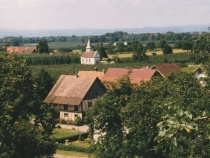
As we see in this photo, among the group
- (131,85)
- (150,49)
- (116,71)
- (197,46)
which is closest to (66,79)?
(116,71)

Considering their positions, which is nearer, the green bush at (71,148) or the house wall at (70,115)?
the green bush at (71,148)

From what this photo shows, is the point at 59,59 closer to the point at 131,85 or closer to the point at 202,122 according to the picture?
the point at 131,85

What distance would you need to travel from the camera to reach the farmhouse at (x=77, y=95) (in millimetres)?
55188

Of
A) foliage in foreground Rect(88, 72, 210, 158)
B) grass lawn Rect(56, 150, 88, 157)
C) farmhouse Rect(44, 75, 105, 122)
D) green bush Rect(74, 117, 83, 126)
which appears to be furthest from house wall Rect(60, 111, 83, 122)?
foliage in foreground Rect(88, 72, 210, 158)

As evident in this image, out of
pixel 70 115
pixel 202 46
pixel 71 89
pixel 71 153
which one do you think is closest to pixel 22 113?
pixel 202 46

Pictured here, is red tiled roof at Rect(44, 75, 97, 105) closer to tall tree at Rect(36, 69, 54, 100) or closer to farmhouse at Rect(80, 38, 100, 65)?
tall tree at Rect(36, 69, 54, 100)

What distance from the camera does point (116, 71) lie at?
64875 millimetres

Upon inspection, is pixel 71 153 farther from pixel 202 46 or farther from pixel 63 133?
pixel 202 46

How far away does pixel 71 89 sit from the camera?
189 feet

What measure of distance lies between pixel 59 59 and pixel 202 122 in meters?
118

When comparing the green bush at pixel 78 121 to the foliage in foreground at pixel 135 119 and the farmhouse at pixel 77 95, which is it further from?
the foliage in foreground at pixel 135 119

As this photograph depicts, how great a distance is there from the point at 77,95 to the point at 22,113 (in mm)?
33465

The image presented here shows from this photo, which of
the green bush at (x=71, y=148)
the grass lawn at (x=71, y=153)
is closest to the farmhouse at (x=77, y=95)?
the green bush at (x=71, y=148)

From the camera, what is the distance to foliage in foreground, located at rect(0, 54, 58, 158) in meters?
21.5
